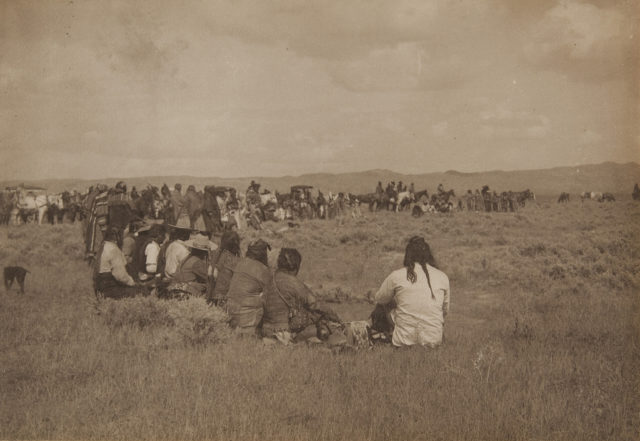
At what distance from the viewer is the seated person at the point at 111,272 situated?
8.41 meters

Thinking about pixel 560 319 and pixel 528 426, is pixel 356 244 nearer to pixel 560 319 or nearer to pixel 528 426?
pixel 560 319

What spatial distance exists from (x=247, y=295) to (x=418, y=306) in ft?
7.07

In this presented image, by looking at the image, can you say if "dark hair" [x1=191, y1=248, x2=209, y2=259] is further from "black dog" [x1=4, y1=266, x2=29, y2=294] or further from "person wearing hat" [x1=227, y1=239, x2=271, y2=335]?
"black dog" [x1=4, y1=266, x2=29, y2=294]

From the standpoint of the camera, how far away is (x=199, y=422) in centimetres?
495

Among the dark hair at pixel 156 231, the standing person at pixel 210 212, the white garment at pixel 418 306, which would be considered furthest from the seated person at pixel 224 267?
the standing person at pixel 210 212

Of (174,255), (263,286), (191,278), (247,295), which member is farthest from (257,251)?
(174,255)

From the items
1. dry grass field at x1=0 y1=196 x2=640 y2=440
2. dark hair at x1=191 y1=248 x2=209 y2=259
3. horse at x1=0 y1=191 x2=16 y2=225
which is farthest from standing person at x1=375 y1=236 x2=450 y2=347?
horse at x1=0 y1=191 x2=16 y2=225

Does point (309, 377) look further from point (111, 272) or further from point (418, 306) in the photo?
point (111, 272)

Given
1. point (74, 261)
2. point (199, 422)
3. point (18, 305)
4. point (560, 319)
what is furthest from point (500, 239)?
point (199, 422)

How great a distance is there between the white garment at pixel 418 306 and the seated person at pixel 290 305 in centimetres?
98

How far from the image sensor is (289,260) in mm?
7059

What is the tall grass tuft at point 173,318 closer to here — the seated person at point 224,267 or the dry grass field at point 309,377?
the dry grass field at point 309,377

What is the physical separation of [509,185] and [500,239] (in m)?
87.6

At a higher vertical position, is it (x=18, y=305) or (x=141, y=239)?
(x=141, y=239)
